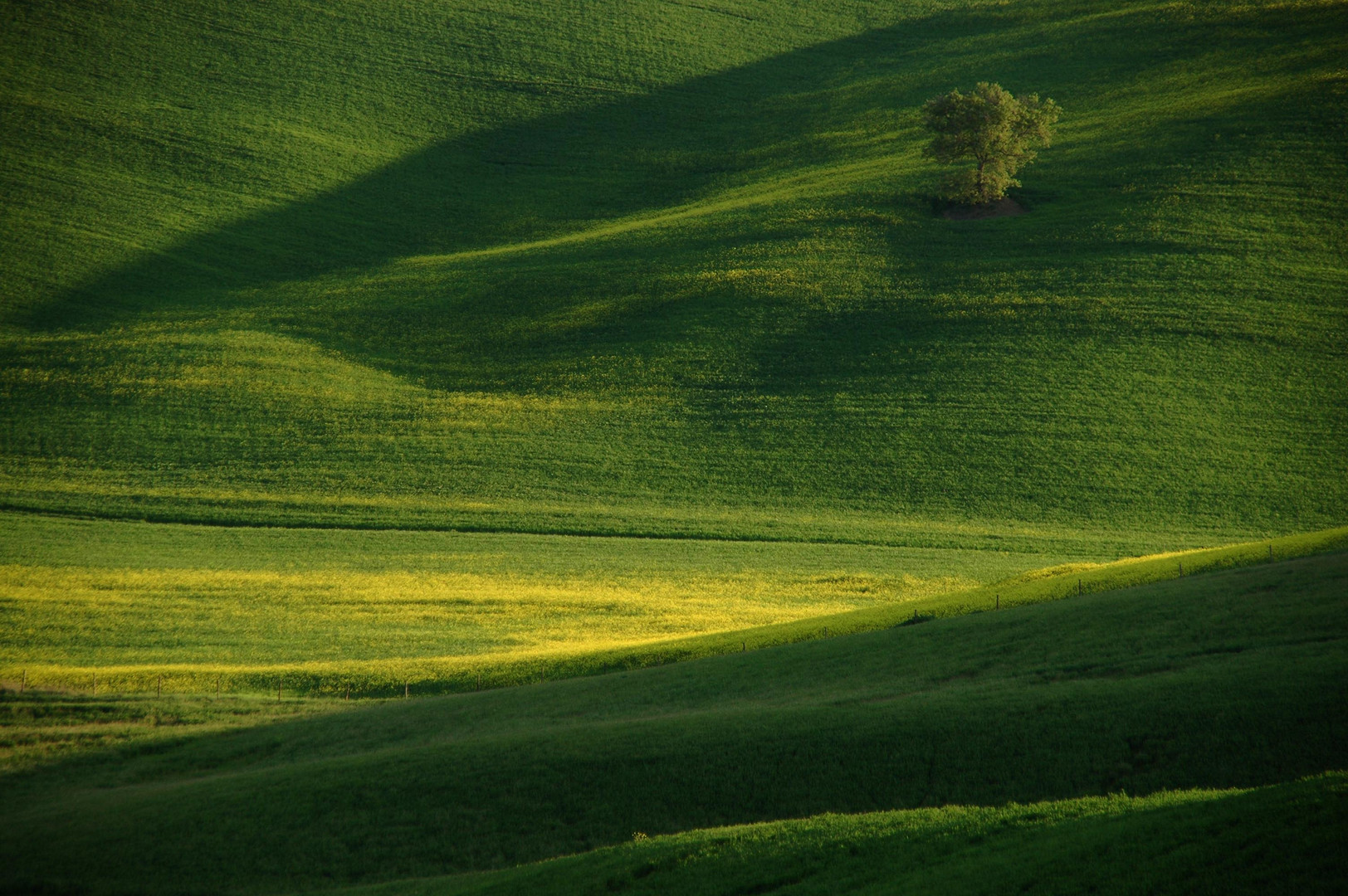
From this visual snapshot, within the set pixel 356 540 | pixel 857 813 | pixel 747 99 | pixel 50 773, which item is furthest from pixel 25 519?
pixel 747 99

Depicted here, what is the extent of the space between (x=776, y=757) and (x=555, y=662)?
12287 mm

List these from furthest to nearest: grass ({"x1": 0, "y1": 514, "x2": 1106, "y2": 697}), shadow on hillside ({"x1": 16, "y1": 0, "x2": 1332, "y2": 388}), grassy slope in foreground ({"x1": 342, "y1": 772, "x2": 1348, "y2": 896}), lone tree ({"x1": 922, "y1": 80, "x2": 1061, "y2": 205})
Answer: lone tree ({"x1": 922, "y1": 80, "x2": 1061, "y2": 205}), shadow on hillside ({"x1": 16, "y1": 0, "x2": 1332, "y2": 388}), grass ({"x1": 0, "y1": 514, "x2": 1106, "y2": 697}), grassy slope in foreground ({"x1": 342, "y1": 772, "x2": 1348, "y2": 896})

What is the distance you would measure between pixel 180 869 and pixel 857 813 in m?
11.6

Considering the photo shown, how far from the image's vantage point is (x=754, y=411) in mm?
52750

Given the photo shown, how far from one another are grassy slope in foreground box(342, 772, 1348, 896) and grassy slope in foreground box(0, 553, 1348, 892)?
159cm

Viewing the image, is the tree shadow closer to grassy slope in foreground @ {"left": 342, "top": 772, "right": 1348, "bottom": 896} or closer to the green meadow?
the green meadow

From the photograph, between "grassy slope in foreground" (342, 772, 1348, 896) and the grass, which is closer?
"grassy slope in foreground" (342, 772, 1348, 896)

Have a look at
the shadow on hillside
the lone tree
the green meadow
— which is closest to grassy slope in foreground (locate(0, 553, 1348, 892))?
the green meadow

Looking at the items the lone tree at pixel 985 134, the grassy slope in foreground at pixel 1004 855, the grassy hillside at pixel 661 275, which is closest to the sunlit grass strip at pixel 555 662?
the grassy slope in foreground at pixel 1004 855

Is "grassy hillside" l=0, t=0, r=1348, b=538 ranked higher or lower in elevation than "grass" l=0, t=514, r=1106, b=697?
higher

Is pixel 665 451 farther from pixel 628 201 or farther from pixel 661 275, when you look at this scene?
pixel 628 201

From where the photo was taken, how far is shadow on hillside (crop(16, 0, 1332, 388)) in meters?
61.0

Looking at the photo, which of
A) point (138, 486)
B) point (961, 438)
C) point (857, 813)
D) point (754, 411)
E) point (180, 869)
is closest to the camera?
point (857, 813)

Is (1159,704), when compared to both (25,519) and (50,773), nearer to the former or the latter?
(50,773)
